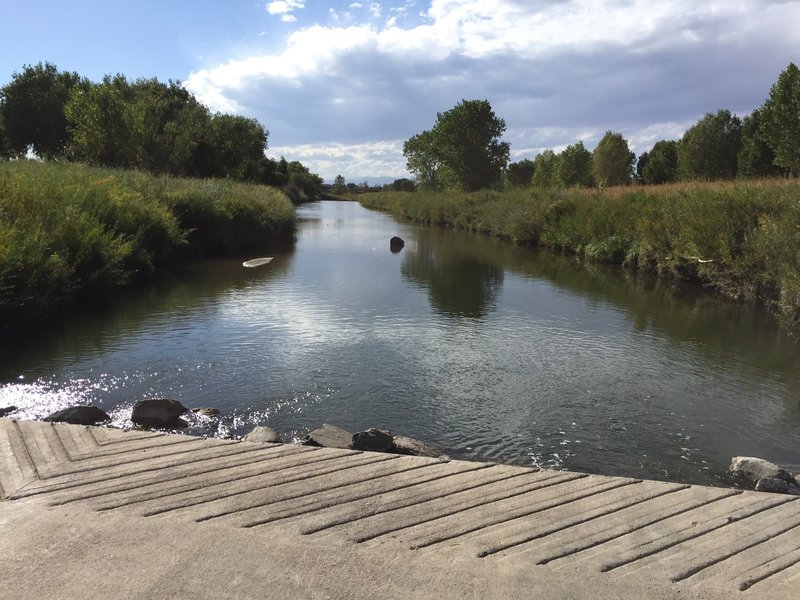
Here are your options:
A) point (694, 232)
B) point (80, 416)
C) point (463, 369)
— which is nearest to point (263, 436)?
point (80, 416)

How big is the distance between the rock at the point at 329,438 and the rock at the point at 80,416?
2.51m

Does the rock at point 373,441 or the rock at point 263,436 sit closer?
the rock at point 373,441

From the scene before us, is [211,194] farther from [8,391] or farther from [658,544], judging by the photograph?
[658,544]

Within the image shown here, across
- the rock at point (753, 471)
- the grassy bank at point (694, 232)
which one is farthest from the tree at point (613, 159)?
the rock at point (753, 471)

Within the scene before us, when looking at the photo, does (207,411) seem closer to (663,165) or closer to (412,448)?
(412,448)

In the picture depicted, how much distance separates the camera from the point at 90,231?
12.7m

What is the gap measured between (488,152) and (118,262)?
167 ft

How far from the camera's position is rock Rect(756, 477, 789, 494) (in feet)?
17.6

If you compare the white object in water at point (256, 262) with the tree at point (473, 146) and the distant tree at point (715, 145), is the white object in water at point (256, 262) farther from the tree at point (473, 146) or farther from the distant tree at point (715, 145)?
the tree at point (473, 146)

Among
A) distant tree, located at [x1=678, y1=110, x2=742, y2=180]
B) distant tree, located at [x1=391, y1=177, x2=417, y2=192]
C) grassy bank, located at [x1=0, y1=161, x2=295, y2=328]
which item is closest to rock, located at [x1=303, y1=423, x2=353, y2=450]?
grassy bank, located at [x1=0, y1=161, x2=295, y2=328]

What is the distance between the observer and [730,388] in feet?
28.2

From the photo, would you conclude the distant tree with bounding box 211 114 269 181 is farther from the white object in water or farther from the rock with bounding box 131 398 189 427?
the rock with bounding box 131 398 189 427

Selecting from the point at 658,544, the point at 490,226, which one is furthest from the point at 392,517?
the point at 490,226

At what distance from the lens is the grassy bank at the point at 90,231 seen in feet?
33.6
